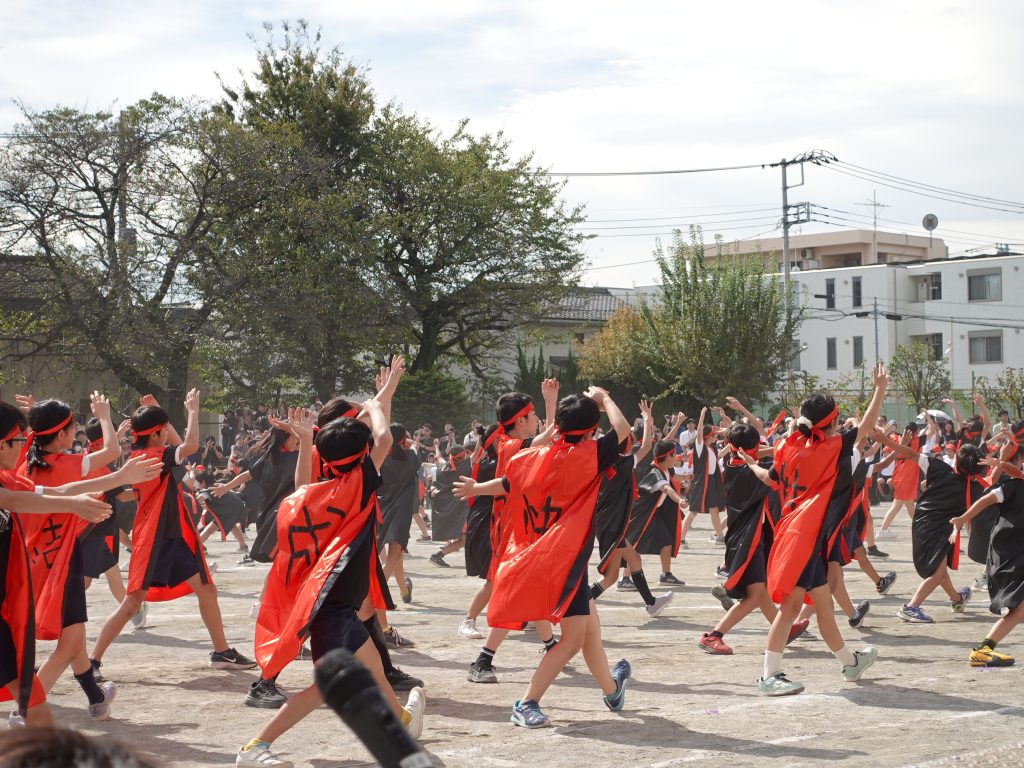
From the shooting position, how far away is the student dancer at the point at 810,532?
7609 mm

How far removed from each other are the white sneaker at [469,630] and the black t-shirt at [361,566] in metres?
4.19

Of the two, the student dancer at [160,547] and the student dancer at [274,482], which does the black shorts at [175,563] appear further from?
the student dancer at [274,482]

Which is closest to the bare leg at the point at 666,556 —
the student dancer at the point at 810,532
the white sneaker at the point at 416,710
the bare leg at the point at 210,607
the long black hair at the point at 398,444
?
the long black hair at the point at 398,444

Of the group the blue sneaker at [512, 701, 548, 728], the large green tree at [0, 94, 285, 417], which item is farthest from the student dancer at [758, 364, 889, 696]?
the large green tree at [0, 94, 285, 417]

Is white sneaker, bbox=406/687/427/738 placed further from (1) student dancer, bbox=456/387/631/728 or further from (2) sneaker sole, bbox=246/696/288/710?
(2) sneaker sole, bbox=246/696/288/710

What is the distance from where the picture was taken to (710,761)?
5.97m

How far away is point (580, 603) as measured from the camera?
22.1 ft

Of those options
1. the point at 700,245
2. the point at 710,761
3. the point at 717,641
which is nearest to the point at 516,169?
the point at 700,245

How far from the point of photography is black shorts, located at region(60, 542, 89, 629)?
6.48m

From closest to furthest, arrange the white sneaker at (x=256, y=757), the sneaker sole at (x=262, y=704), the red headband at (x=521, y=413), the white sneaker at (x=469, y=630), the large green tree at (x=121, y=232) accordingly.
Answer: the white sneaker at (x=256, y=757) → the sneaker sole at (x=262, y=704) → the red headband at (x=521, y=413) → the white sneaker at (x=469, y=630) → the large green tree at (x=121, y=232)

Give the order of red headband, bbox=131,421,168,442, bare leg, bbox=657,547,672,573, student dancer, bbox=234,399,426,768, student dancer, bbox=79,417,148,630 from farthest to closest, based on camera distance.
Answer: bare leg, bbox=657,547,672,573, student dancer, bbox=79,417,148,630, red headband, bbox=131,421,168,442, student dancer, bbox=234,399,426,768

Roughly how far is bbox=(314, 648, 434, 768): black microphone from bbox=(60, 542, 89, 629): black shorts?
5.54m

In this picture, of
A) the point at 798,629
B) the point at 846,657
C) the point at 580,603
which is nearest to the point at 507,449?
the point at 580,603

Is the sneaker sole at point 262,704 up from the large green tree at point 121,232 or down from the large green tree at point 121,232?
down
